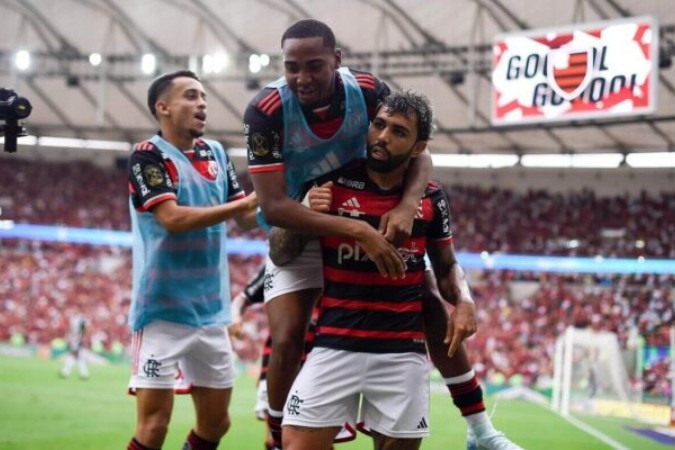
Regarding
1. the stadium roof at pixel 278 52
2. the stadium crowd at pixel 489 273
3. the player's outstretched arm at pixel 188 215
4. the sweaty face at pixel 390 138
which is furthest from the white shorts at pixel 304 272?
the stadium roof at pixel 278 52

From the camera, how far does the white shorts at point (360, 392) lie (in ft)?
12.4

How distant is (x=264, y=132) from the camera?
383cm

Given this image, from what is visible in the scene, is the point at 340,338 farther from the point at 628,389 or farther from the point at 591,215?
the point at 591,215

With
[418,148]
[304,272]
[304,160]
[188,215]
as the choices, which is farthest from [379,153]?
[188,215]

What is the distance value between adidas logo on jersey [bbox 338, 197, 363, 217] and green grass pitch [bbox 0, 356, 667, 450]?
4.11m

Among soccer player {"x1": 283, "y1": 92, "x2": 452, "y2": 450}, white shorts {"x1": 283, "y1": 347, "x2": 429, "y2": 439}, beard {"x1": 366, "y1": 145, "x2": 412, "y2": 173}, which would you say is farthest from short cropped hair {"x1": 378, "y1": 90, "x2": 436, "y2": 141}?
white shorts {"x1": 283, "y1": 347, "x2": 429, "y2": 439}

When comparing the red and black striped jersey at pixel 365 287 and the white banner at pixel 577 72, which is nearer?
the red and black striped jersey at pixel 365 287

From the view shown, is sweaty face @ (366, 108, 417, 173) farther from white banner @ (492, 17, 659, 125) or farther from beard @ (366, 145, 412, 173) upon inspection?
white banner @ (492, 17, 659, 125)

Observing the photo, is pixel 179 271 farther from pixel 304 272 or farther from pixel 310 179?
pixel 310 179

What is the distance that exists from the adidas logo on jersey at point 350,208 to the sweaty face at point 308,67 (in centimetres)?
44

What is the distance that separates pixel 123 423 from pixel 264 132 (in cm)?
688

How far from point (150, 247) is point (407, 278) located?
5.47 feet

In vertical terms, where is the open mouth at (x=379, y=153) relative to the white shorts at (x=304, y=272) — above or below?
above

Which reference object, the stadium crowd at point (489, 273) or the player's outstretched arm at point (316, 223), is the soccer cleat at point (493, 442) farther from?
the stadium crowd at point (489, 273)
